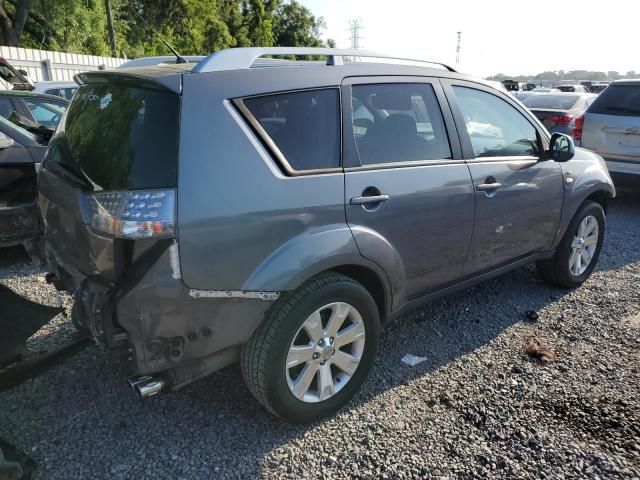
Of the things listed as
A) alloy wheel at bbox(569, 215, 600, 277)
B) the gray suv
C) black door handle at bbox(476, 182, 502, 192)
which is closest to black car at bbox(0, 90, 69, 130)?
the gray suv

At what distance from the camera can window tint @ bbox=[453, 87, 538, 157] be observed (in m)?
3.57

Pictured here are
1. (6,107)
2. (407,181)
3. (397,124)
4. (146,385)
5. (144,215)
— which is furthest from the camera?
(6,107)

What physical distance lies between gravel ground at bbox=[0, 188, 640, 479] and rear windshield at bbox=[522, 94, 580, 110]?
7.88 metres

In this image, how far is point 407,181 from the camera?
3.02m

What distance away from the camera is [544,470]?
8.39 ft

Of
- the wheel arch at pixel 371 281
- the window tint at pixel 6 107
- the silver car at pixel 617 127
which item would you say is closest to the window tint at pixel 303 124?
the wheel arch at pixel 371 281

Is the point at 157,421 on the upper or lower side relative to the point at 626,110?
lower

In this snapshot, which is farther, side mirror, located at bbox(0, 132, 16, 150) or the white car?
the white car

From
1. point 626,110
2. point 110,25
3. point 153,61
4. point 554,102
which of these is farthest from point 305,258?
point 110,25

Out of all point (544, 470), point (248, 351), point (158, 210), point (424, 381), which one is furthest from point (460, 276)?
point (158, 210)

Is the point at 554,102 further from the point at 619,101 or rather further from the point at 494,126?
the point at 494,126

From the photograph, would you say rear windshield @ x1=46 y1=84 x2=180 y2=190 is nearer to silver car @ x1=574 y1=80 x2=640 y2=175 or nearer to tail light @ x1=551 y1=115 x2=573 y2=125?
silver car @ x1=574 y1=80 x2=640 y2=175

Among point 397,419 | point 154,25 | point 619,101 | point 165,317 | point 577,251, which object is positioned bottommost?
point 397,419

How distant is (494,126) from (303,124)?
1.77 metres
